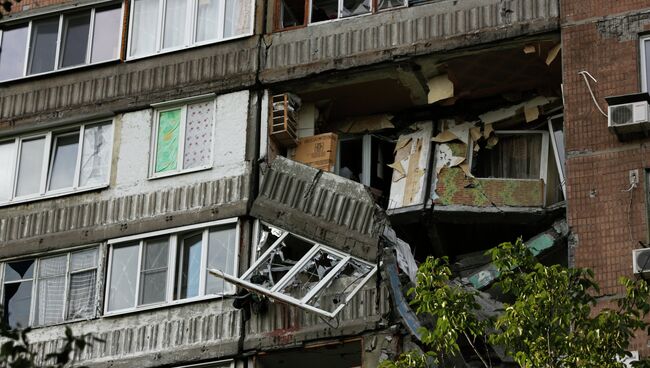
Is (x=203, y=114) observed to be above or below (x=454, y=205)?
above

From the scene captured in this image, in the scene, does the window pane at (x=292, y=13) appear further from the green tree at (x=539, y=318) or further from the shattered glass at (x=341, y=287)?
the green tree at (x=539, y=318)

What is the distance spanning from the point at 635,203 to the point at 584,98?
81.0 inches

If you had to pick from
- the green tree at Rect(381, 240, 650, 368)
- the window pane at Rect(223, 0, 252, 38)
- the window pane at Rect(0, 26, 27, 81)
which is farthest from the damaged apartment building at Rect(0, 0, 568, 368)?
the green tree at Rect(381, 240, 650, 368)

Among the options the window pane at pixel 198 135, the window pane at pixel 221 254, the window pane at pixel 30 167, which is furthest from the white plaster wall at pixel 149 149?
the window pane at pixel 30 167

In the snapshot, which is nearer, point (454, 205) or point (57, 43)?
point (454, 205)

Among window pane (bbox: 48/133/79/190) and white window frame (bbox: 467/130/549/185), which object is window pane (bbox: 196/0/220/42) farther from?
white window frame (bbox: 467/130/549/185)

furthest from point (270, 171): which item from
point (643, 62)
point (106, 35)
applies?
point (643, 62)

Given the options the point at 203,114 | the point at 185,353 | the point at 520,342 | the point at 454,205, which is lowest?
the point at 520,342

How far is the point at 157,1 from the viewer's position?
31.2 meters

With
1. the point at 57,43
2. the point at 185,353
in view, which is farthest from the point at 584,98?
the point at 57,43

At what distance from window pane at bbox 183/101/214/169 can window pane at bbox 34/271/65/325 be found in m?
3.09

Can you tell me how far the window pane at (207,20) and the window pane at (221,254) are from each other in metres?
3.84

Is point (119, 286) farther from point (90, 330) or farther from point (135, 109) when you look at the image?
point (135, 109)

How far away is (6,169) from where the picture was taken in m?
31.3
